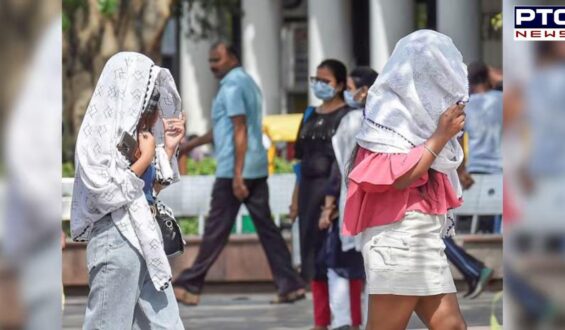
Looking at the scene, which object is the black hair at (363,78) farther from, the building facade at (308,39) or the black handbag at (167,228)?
the building facade at (308,39)

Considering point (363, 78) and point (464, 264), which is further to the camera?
point (464, 264)

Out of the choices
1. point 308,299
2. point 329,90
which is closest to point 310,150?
point 329,90

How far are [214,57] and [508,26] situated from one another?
732cm

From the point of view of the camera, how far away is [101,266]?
19.5 ft

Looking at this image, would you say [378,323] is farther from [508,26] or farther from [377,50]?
[377,50]

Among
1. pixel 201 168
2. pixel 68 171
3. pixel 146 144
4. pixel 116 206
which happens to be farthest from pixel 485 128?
pixel 116 206

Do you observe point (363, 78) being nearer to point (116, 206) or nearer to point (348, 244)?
point (348, 244)

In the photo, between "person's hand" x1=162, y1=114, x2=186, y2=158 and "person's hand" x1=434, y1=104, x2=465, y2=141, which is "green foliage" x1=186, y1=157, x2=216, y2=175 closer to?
"person's hand" x1=162, y1=114, x2=186, y2=158

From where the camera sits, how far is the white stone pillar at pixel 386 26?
28.6 m

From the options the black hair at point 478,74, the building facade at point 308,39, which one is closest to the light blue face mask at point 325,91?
the black hair at point 478,74

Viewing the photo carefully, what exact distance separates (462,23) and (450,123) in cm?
2186

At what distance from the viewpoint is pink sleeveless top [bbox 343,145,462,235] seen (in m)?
5.71

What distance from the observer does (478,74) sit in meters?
12.3

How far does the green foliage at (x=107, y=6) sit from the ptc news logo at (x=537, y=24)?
10.2m
